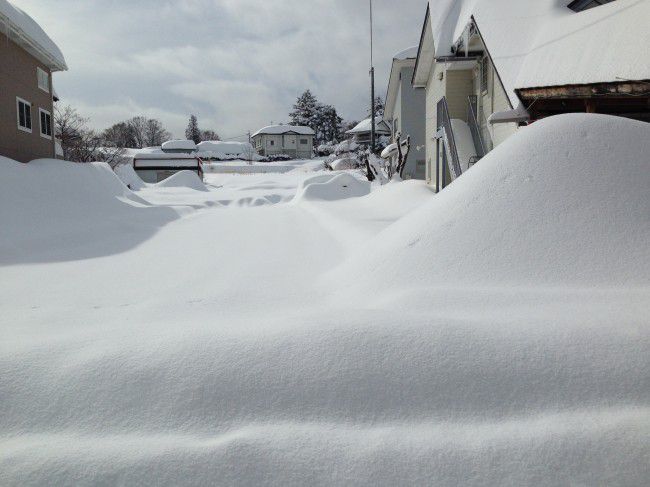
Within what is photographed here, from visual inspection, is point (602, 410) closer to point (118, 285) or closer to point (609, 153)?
point (609, 153)

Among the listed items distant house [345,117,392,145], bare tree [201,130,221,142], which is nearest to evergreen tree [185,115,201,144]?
bare tree [201,130,221,142]

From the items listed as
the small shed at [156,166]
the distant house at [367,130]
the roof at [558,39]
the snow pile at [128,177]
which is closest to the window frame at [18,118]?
the snow pile at [128,177]

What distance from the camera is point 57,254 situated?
775 cm

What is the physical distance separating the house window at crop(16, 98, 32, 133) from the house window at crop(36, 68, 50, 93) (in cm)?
135

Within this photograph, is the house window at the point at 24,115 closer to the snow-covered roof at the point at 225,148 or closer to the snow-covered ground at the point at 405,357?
the snow-covered ground at the point at 405,357

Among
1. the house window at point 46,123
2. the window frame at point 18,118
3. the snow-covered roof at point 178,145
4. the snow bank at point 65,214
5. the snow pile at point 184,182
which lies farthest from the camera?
the snow-covered roof at point 178,145

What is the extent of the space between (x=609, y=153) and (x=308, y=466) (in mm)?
3915

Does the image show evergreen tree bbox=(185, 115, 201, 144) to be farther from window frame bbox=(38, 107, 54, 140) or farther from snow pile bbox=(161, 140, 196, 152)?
window frame bbox=(38, 107, 54, 140)

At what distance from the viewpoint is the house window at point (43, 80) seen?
16.9 meters

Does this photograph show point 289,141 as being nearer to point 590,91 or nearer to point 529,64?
point 529,64

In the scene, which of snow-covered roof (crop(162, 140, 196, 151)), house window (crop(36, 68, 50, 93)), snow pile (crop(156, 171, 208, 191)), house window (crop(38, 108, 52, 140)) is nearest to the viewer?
house window (crop(36, 68, 50, 93))

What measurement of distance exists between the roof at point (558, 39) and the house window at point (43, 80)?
1400 centimetres

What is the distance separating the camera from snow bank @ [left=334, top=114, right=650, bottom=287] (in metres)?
3.65

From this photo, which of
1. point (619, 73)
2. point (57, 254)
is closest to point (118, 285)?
point (57, 254)
